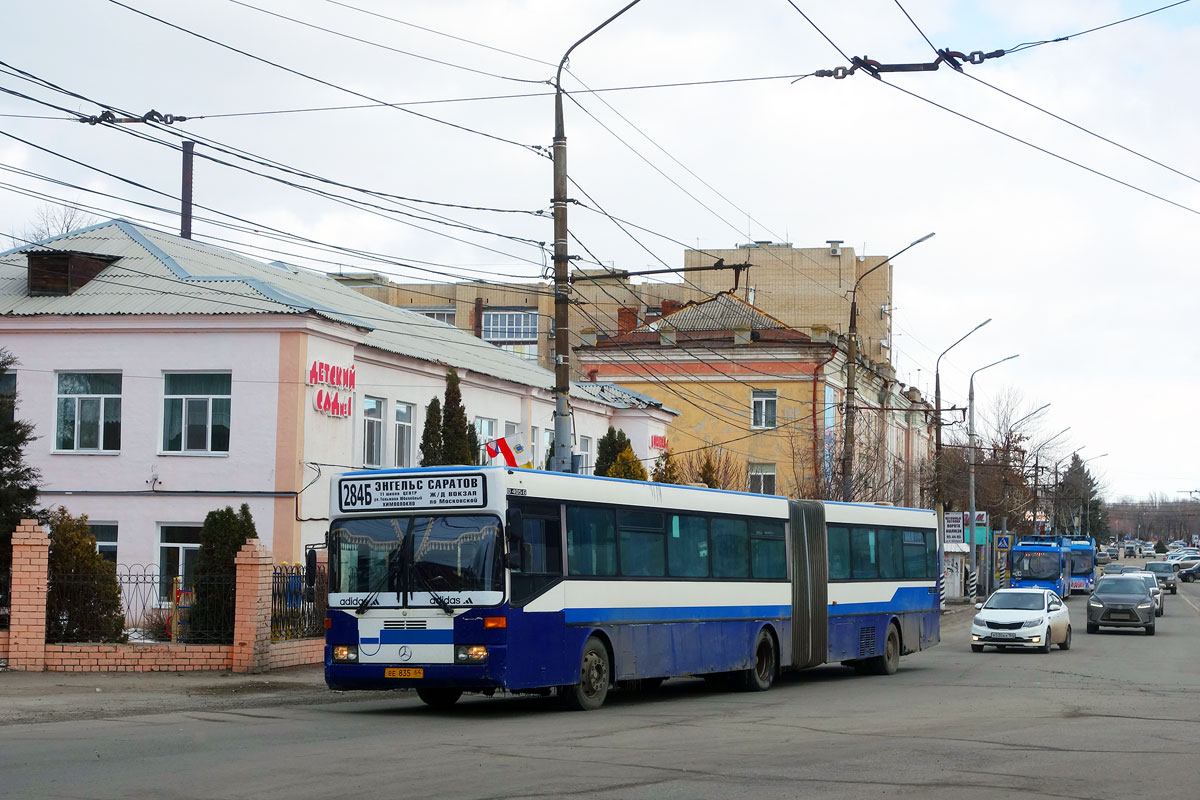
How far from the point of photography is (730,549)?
21.0m

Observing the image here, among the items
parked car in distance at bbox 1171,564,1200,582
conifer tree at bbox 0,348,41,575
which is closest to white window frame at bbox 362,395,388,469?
conifer tree at bbox 0,348,41,575

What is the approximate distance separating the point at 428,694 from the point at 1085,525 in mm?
122850

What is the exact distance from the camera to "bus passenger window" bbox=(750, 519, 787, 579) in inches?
857

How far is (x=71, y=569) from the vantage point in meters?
21.8

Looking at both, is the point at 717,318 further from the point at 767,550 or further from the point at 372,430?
the point at 767,550

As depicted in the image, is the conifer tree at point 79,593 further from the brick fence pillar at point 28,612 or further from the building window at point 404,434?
the building window at point 404,434

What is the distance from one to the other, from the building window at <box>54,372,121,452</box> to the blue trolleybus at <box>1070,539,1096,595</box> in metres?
52.4

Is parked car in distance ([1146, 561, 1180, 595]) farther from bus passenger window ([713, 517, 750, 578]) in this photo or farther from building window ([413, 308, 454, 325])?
bus passenger window ([713, 517, 750, 578])

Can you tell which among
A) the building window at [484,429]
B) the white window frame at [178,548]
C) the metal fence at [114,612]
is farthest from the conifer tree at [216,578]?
the building window at [484,429]

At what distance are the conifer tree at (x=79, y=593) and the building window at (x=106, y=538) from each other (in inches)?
348

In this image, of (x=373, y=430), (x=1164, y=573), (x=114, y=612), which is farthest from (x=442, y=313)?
(x=114, y=612)

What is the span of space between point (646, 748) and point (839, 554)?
38.5ft

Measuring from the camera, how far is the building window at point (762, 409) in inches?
2534

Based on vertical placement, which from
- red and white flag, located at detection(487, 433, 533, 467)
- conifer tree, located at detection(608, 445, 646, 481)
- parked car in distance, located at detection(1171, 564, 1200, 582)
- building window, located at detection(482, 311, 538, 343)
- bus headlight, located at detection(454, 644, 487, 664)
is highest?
building window, located at detection(482, 311, 538, 343)
